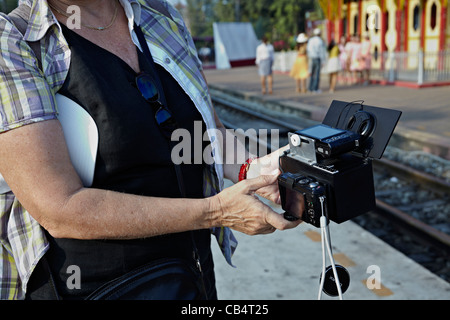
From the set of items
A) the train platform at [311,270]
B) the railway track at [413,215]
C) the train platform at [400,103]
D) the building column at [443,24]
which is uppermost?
the building column at [443,24]

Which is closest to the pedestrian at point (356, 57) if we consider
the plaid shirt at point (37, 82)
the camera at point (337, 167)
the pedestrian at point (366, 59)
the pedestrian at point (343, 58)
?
the pedestrian at point (366, 59)

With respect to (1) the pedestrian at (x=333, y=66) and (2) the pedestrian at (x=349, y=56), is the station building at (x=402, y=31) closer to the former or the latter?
(2) the pedestrian at (x=349, y=56)

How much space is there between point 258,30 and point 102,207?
45.2 metres

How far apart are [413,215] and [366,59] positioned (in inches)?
506

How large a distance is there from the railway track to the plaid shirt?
70.5 inches

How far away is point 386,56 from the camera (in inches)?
672

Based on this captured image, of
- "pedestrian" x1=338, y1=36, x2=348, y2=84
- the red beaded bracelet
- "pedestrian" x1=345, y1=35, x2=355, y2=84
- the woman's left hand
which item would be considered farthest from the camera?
"pedestrian" x1=338, y1=36, x2=348, y2=84

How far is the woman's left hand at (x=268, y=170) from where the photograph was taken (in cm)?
151

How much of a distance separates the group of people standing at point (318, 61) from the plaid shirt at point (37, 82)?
1455cm

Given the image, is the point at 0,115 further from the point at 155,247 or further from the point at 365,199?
the point at 365,199

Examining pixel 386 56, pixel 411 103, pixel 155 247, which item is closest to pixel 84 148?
pixel 155 247

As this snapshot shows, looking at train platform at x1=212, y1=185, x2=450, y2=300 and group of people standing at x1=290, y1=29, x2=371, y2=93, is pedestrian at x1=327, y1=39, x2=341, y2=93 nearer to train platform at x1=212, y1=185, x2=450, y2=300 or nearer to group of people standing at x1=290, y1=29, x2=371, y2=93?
group of people standing at x1=290, y1=29, x2=371, y2=93

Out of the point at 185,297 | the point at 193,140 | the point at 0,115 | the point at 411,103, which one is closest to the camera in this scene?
the point at 0,115

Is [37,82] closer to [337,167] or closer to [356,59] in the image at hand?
[337,167]
